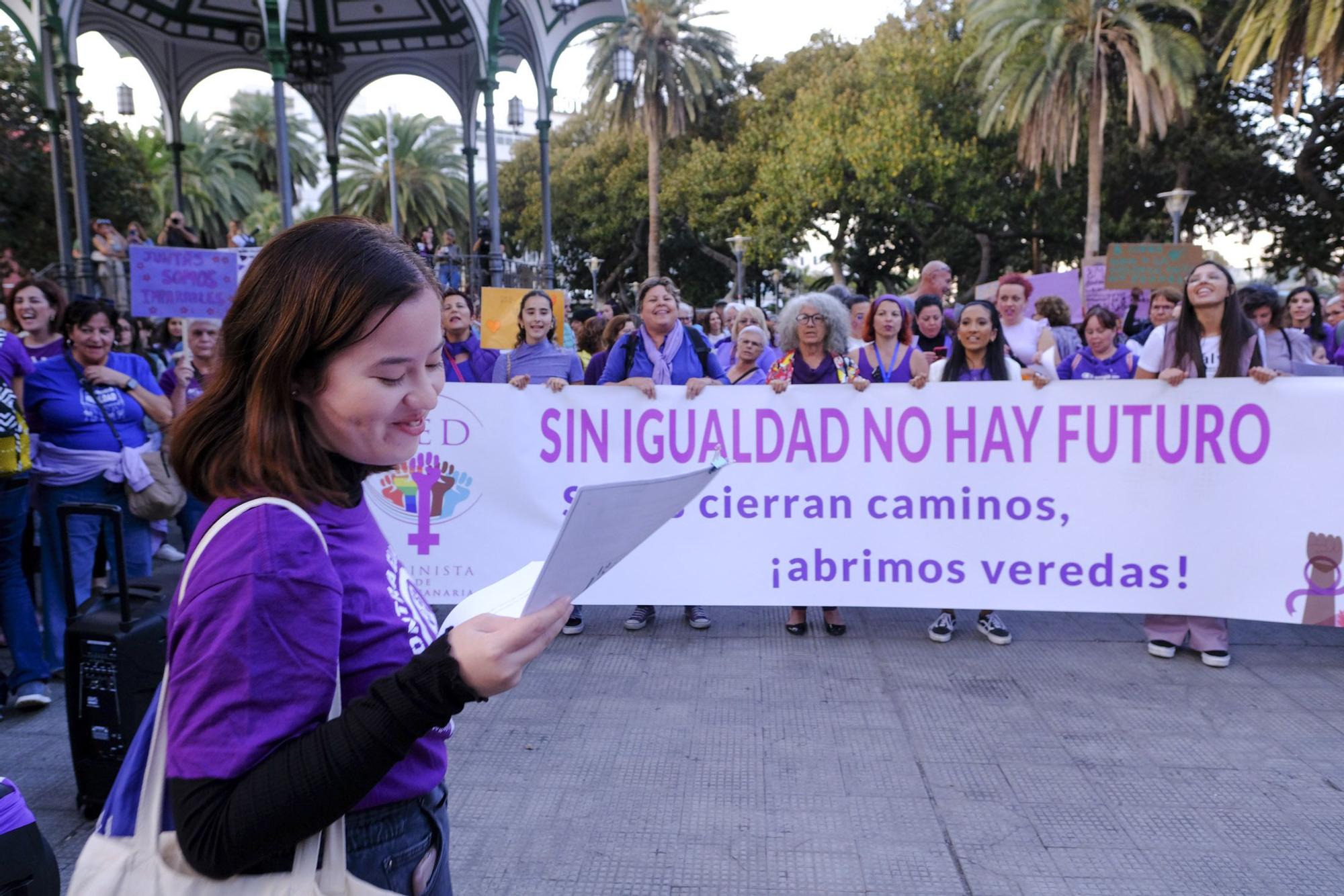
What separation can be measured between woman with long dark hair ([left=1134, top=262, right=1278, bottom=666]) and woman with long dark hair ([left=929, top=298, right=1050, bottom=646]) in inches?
27.8

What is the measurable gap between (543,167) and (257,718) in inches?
514

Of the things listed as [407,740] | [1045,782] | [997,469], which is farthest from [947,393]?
[407,740]

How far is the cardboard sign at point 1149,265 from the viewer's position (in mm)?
11758

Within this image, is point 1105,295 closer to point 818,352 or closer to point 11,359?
point 818,352

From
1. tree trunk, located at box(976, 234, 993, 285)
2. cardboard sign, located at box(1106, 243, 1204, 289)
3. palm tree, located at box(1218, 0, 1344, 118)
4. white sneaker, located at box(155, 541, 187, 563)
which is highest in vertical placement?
palm tree, located at box(1218, 0, 1344, 118)

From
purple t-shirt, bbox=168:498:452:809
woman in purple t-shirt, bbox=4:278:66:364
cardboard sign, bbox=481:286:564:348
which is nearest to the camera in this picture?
purple t-shirt, bbox=168:498:452:809

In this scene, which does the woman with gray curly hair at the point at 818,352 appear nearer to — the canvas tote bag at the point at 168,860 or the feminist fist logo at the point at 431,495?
the feminist fist logo at the point at 431,495

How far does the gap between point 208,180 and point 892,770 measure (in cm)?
4150

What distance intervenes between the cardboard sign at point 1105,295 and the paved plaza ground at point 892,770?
7.52 m

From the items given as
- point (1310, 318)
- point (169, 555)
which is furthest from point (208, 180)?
point (1310, 318)

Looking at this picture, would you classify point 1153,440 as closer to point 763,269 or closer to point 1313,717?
point 1313,717

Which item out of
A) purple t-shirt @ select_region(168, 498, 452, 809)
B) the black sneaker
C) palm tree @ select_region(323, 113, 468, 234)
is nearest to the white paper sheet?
purple t-shirt @ select_region(168, 498, 452, 809)

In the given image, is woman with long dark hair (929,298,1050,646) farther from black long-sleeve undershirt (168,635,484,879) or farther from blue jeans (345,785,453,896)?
black long-sleeve undershirt (168,635,484,879)

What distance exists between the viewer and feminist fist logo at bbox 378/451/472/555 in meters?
5.55
